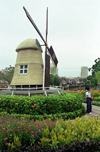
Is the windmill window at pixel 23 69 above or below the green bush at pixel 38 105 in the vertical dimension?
above

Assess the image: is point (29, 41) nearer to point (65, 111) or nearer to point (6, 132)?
point (65, 111)

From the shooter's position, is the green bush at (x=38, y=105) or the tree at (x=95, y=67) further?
the tree at (x=95, y=67)

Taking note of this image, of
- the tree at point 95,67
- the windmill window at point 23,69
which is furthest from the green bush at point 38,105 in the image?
the tree at point 95,67

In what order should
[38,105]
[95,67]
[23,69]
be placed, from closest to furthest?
[38,105], [23,69], [95,67]

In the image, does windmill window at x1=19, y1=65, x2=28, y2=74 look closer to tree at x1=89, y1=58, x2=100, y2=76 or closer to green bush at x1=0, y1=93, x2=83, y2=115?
green bush at x1=0, y1=93, x2=83, y2=115

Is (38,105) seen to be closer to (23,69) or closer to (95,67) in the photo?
(23,69)

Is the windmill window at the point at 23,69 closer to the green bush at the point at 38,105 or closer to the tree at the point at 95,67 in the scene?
the green bush at the point at 38,105

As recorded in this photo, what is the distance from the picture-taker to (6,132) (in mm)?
3334

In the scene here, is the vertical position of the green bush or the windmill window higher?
the windmill window

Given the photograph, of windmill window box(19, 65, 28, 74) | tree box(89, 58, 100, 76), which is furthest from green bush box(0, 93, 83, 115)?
tree box(89, 58, 100, 76)

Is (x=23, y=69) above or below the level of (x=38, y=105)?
above

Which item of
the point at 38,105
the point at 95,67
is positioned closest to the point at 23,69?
the point at 38,105

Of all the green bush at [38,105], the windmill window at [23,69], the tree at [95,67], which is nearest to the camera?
the green bush at [38,105]

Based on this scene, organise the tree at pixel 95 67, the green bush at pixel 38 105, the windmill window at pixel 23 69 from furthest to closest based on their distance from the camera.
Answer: the tree at pixel 95 67 < the windmill window at pixel 23 69 < the green bush at pixel 38 105
